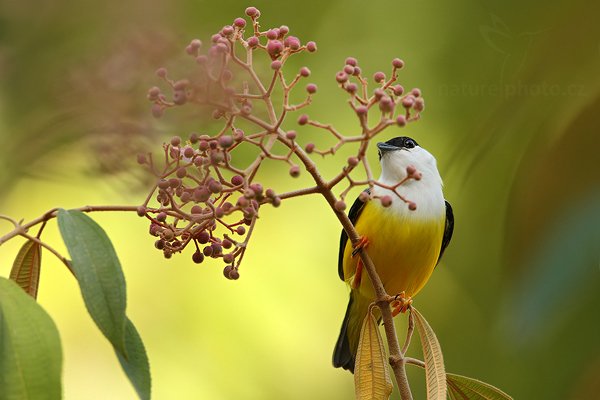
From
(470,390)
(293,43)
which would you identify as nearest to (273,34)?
(293,43)

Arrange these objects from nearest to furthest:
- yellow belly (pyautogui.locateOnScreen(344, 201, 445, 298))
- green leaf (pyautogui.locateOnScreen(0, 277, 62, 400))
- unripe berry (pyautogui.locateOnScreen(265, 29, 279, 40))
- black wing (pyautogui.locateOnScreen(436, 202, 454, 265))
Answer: green leaf (pyautogui.locateOnScreen(0, 277, 62, 400)) → unripe berry (pyautogui.locateOnScreen(265, 29, 279, 40)) → yellow belly (pyautogui.locateOnScreen(344, 201, 445, 298)) → black wing (pyautogui.locateOnScreen(436, 202, 454, 265))

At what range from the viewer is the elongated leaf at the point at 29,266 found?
1425 millimetres

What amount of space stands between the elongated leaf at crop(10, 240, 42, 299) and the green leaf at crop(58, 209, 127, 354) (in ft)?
0.59

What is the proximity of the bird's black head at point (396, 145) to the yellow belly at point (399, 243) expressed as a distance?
19 centimetres

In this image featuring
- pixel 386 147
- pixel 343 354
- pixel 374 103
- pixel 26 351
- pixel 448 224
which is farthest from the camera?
pixel 343 354

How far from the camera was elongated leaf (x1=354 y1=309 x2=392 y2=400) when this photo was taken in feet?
4.70

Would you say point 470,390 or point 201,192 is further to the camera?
point 470,390

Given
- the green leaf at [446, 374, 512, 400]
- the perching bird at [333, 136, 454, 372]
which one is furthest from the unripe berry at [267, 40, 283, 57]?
the perching bird at [333, 136, 454, 372]

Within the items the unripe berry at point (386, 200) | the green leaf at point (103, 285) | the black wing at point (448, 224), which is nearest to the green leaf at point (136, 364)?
the green leaf at point (103, 285)

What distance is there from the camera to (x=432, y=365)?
1478 mm

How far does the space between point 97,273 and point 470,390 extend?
0.78 meters

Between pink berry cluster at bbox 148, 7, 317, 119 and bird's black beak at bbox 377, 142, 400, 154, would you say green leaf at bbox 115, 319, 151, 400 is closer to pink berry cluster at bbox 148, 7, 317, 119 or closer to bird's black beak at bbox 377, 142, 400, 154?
pink berry cluster at bbox 148, 7, 317, 119

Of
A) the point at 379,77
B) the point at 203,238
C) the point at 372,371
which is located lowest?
the point at 372,371

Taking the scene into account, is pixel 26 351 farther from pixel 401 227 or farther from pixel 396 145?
pixel 396 145
